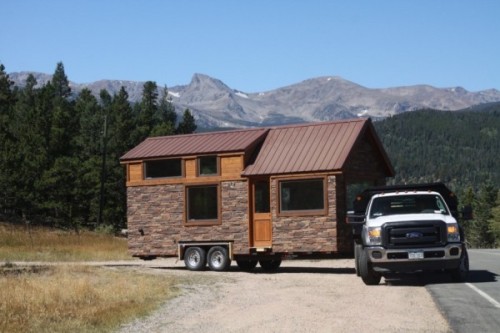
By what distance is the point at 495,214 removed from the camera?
118938 mm

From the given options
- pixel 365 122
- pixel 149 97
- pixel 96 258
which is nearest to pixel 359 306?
pixel 365 122

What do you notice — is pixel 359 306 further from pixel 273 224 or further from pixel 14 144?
pixel 14 144

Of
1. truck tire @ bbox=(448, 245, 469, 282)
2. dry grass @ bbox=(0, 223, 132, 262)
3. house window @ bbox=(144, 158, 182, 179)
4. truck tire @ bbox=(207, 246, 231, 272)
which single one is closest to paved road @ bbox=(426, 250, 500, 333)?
truck tire @ bbox=(448, 245, 469, 282)

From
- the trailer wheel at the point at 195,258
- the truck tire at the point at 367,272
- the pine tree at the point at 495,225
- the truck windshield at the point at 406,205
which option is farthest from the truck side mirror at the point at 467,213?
the pine tree at the point at 495,225

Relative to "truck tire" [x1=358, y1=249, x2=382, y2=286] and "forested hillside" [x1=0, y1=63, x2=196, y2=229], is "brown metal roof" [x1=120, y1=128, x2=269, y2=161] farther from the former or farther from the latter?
"forested hillside" [x1=0, y1=63, x2=196, y2=229]

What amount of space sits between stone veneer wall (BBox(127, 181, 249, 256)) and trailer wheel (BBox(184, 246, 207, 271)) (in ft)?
1.28

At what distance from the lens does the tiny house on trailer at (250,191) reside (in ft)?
78.7

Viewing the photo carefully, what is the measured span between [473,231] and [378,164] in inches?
4062

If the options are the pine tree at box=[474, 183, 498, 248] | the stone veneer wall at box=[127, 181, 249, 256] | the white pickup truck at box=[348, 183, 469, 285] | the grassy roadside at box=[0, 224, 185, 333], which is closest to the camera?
the grassy roadside at box=[0, 224, 185, 333]

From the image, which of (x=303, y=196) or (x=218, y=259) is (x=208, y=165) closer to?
(x=218, y=259)

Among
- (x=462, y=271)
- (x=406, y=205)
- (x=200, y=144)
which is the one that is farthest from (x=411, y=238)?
(x=200, y=144)

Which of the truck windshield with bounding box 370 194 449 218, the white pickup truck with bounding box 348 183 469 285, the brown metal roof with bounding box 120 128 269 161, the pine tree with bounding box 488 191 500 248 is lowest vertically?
the pine tree with bounding box 488 191 500 248

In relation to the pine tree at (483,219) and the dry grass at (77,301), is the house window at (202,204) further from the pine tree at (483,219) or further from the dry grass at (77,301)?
the pine tree at (483,219)

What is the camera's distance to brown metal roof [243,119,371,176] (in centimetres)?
2416
